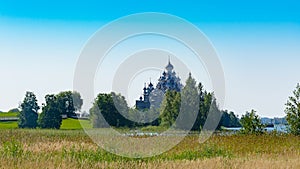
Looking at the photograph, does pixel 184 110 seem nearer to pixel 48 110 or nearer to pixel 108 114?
pixel 108 114

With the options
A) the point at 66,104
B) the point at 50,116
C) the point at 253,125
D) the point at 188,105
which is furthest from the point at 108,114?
the point at 66,104

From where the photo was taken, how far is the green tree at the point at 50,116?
6147cm

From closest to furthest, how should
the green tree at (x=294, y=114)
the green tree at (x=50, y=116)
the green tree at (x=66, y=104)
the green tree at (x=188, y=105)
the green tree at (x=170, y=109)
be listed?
the green tree at (x=294, y=114), the green tree at (x=188, y=105), the green tree at (x=170, y=109), the green tree at (x=50, y=116), the green tree at (x=66, y=104)

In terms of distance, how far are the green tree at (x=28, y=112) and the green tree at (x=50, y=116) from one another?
518cm

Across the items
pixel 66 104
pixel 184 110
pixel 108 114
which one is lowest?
pixel 108 114

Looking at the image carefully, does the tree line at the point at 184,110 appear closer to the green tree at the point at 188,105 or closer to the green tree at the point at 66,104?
the green tree at the point at 188,105

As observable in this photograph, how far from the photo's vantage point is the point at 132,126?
42.7 meters

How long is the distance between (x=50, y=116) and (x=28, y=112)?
30.5 ft

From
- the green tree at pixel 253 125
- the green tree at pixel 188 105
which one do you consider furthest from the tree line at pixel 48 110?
the green tree at pixel 253 125

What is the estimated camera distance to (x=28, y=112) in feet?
228

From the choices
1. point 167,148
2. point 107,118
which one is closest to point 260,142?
point 167,148

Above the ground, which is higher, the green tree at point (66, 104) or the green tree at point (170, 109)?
the green tree at point (66, 104)

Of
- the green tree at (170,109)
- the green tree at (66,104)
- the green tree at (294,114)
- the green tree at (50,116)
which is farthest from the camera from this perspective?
the green tree at (66,104)

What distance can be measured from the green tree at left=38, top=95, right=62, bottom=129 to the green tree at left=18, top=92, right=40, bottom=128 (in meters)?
5.18
